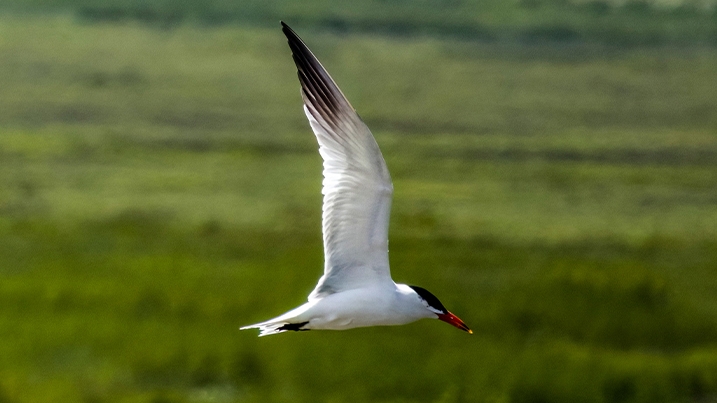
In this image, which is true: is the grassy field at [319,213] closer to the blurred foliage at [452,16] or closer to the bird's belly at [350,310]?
the blurred foliage at [452,16]

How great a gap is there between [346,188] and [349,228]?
0.46ft

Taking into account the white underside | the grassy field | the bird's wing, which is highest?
the bird's wing

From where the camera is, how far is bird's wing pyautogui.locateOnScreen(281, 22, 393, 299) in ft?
17.4

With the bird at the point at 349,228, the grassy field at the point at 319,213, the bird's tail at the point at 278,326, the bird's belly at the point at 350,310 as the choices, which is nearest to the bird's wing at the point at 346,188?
the bird at the point at 349,228

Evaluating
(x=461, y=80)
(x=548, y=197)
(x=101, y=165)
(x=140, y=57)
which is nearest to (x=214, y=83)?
(x=140, y=57)

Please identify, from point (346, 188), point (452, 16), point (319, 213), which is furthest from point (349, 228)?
point (452, 16)

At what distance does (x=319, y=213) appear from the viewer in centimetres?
1380

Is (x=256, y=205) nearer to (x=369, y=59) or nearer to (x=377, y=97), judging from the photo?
(x=377, y=97)

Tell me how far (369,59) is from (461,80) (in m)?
1.81

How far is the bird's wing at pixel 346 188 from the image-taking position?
529 centimetres

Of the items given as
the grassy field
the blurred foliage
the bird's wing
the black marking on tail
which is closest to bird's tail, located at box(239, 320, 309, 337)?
the black marking on tail

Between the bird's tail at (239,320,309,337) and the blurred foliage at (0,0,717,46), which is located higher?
the blurred foliage at (0,0,717,46)

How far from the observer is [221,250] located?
12273mm

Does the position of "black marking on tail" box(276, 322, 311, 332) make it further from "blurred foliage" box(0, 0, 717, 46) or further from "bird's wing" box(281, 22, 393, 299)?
"blurred foliage" box(0, 0, 717, 46)
